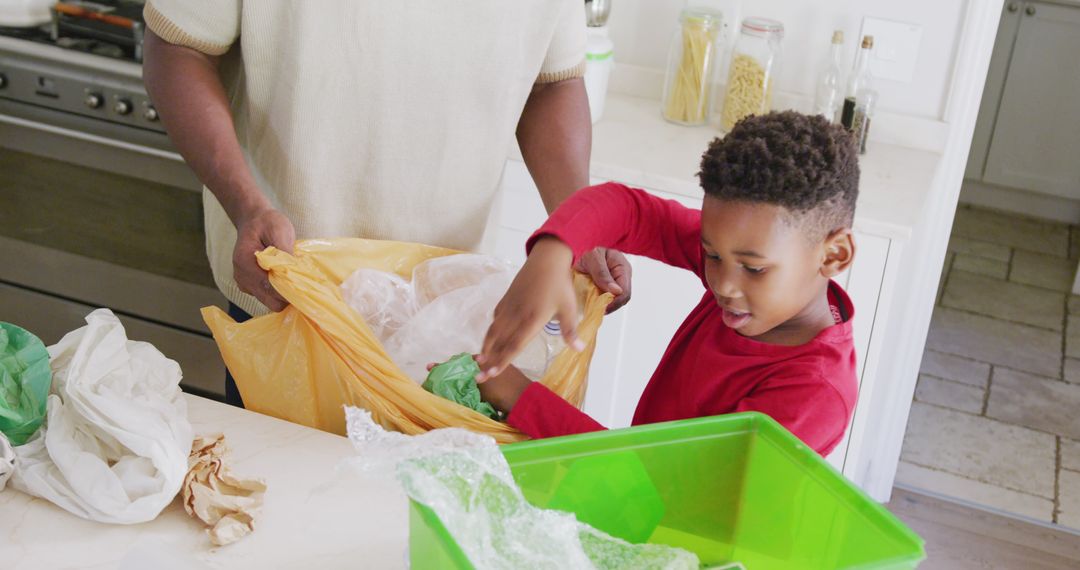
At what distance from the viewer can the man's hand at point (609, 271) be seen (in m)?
1.19

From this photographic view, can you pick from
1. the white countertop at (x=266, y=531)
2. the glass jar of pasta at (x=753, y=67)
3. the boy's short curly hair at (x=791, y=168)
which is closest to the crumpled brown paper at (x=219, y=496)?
the white countertop at (x=266, y=531)

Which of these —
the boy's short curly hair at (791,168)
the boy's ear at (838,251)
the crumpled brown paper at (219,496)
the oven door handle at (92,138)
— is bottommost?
the crumpled brown paper at (219,496)

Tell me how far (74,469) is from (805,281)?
2.12 feet

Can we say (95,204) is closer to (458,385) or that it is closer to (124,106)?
(124,106)

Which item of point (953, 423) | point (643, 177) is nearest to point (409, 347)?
point (643, 177)

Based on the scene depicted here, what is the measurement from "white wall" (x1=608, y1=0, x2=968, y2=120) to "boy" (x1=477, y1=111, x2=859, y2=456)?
1.26 m

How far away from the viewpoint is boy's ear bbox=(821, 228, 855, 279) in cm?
93

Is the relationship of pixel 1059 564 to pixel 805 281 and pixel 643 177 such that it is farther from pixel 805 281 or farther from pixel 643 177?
pixel 805 281

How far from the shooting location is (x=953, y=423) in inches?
109

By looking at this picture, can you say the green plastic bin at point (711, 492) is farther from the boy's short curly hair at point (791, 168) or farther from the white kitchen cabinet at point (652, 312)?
the white kitchen cabinet at point (652, 312)

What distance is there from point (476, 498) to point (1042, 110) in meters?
3.80

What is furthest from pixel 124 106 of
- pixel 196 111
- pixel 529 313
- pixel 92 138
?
pixel 529 313

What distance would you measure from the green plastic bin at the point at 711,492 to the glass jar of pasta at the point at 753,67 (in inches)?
54.3

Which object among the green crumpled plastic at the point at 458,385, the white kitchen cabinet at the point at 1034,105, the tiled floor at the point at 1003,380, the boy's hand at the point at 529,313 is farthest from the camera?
the white kitchen cabinet at the point at 1034,105
